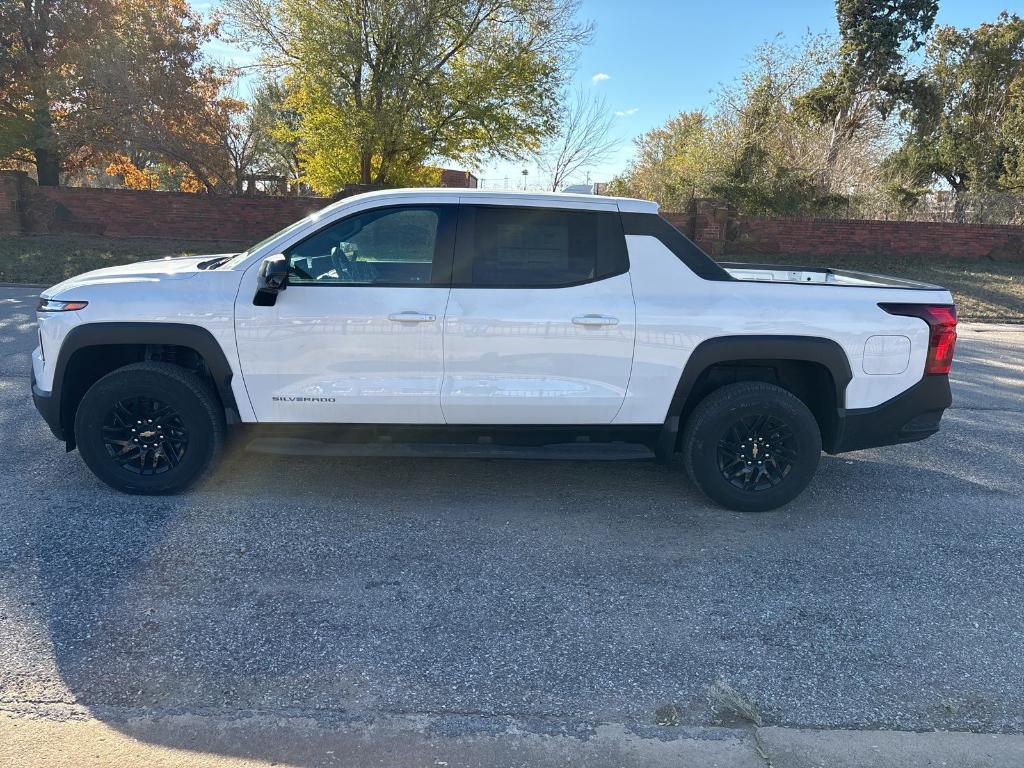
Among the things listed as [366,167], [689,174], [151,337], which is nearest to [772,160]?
[689,174]

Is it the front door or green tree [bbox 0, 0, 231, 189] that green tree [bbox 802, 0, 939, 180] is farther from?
the front door

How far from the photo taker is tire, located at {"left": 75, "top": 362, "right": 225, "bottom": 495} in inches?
164

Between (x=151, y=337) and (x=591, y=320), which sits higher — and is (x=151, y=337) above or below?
below

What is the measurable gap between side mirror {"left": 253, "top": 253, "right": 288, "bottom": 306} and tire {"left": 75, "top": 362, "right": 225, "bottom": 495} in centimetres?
67

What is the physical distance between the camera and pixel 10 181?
18.5 meters

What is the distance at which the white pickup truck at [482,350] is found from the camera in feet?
13.5

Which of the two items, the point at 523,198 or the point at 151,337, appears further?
the point at 523,198

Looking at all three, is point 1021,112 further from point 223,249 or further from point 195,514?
point 195,514

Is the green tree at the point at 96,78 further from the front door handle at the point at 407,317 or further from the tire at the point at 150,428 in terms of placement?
the front door handle at the point at 407,317

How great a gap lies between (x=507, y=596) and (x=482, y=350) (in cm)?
142

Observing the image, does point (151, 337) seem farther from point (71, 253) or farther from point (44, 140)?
point (44, 140)

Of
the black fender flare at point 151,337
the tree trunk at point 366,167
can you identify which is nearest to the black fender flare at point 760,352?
the black fender flare at point 151,337

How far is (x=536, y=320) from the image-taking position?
4.12 metres

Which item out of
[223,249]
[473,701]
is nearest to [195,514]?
[473,701]
